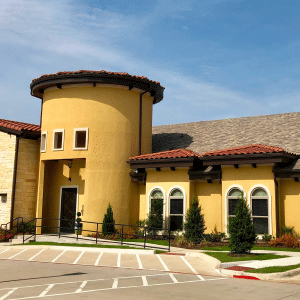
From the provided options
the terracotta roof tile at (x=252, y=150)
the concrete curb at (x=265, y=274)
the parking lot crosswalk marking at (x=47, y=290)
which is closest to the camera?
the parking lot crosswalk marking at (x=47, y=290)

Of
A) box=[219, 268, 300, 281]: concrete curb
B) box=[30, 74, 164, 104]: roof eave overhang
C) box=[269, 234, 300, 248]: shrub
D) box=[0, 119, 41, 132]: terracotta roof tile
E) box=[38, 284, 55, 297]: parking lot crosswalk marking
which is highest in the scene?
box=[30, 74, 164, 104]: roof eave overhang

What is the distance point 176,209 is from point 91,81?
870 cm

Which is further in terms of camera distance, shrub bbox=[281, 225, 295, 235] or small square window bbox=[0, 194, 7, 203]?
small square window bbox=[0, 194, 7, 203]

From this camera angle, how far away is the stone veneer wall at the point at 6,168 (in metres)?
24.2

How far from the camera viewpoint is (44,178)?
2522cm

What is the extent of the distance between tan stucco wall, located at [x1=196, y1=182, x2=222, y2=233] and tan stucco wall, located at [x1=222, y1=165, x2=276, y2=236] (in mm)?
744

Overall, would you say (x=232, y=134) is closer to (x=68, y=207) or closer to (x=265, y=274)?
(x=68, y=207)

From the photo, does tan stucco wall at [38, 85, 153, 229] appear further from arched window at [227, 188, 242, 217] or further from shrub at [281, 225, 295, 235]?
shrub at [281, 225, 295, 235]

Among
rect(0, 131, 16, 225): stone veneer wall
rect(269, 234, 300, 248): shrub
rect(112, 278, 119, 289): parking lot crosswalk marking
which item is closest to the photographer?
rect(112, 278, 119, 289): parking lot crosswalk marking

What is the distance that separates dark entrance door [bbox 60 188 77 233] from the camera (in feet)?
80.3

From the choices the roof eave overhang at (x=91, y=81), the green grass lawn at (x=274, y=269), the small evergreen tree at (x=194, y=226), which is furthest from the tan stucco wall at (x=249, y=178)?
the roof eave overhang at (x=91, y=81)

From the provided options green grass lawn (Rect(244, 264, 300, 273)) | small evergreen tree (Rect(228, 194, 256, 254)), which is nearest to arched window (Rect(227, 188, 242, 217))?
small evergreen tree (Rect(228, 194, 256, 254))

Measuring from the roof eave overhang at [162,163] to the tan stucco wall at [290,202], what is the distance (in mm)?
4635

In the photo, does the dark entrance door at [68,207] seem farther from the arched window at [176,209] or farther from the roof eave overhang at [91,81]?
the roof eave overhang at [91,81]
